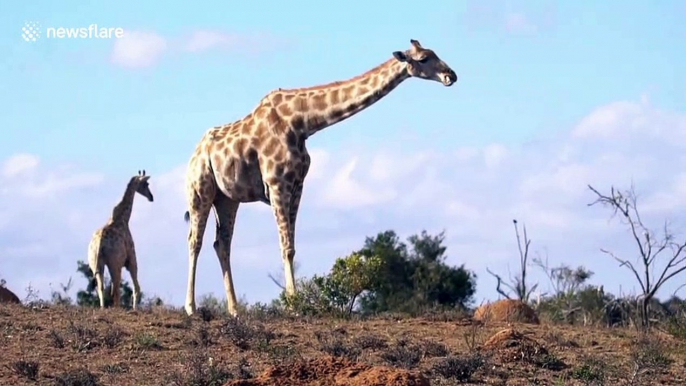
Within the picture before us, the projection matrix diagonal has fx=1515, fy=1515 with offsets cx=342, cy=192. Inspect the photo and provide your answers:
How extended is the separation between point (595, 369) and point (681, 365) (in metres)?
1.18

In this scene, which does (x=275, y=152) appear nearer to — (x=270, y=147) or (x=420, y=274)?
(x=270, y=147)

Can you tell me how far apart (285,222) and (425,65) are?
247 centimetres

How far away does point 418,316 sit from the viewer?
17609 millimetres

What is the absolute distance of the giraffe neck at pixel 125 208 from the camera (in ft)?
76.8

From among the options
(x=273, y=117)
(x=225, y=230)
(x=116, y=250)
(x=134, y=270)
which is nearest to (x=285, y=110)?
(x=273, y=117)

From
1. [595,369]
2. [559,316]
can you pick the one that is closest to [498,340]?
[595,369]

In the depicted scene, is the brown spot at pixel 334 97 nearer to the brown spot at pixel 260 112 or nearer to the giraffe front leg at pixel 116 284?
the brown spot at pixel 260 112

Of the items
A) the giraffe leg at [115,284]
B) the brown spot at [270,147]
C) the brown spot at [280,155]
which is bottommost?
the giraffe leg at [115,284]

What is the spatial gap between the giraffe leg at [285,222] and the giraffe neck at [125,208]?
631 cm

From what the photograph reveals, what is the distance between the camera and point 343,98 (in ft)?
59.7

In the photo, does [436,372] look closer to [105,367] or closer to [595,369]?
[595,369]

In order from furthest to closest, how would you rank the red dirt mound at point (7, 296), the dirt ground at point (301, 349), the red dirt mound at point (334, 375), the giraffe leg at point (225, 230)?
the red dirt mound at point (7, 296) < the giraffe leg at point (225, 230) < the dirt ground at point (301, 349) < the red dirt mound at point (334, 375)

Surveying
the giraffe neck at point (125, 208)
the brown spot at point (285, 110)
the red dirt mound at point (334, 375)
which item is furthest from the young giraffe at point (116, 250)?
the red dirt mound at point (334, 375)

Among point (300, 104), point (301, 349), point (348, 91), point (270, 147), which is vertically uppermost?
point (348, 91)
